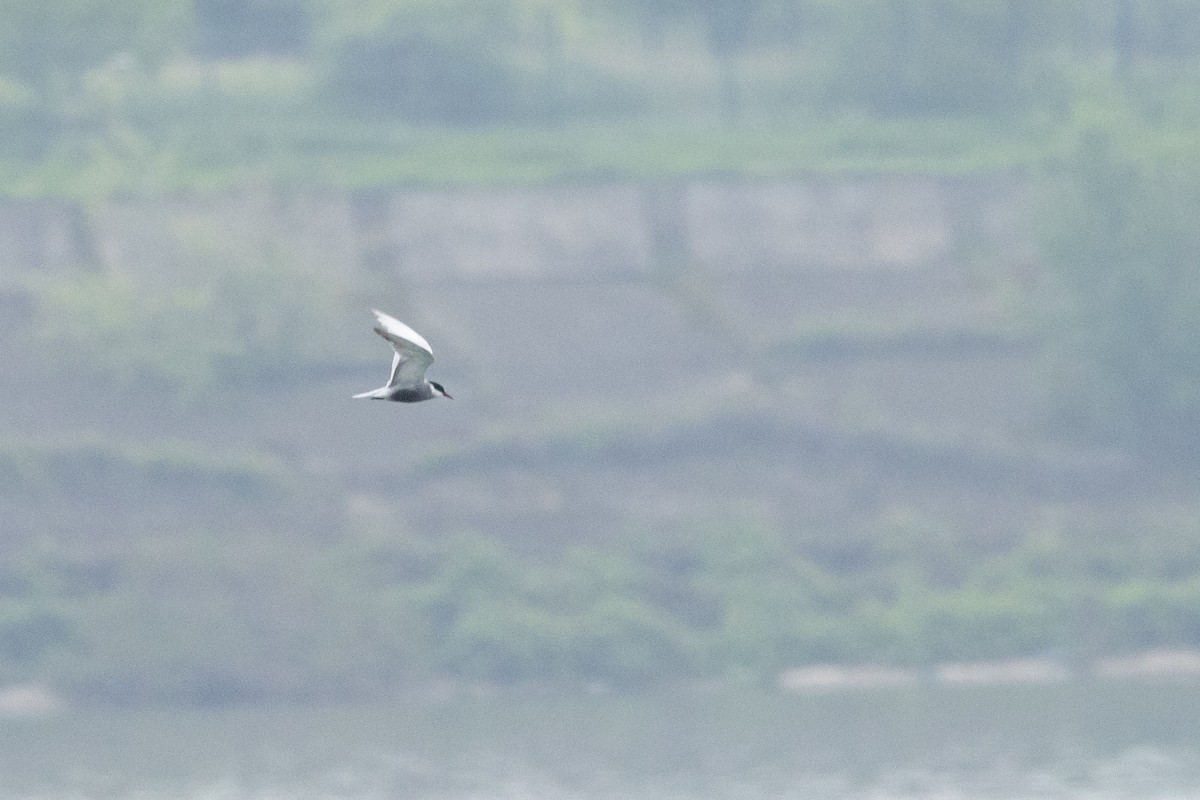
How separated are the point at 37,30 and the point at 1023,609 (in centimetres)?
3684

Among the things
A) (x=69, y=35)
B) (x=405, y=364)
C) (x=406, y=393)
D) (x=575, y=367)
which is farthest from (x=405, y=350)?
(x=69, y=35)

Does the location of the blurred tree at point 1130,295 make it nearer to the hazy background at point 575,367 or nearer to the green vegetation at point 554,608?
the hazy background at point 575,367

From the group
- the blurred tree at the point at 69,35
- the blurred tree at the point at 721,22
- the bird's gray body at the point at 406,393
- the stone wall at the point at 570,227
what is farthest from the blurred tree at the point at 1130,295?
the bird's gray body at the point at 406,393

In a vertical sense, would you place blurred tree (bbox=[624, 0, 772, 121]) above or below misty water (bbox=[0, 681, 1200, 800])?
above

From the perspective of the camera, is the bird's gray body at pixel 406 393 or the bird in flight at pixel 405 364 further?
the bird's gray body at pixel 406 393

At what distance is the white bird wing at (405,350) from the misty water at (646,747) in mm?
21690

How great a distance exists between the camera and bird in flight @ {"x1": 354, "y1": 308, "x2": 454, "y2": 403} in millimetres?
24875

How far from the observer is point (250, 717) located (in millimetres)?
58094

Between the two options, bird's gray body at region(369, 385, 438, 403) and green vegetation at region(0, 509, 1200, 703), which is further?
green vegetation at region(0, 509, 1200, 703)

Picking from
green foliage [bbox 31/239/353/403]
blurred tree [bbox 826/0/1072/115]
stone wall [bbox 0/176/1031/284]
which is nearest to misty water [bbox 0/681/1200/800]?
green foliage [bbox 31/239/353/403]

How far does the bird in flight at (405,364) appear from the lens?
24875 millimetres

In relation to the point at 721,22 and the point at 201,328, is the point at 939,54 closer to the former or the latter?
the point at 721,22

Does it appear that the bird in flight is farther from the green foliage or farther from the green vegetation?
the green foliage

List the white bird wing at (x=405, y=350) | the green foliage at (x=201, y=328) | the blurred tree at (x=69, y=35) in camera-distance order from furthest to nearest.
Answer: the blurred tree at (x=69, y=35), the green foliage at (x=201, y=328), the white bird wing at (x=405, y=350)
